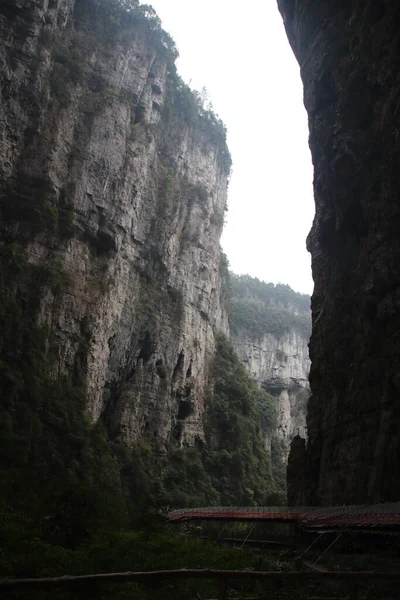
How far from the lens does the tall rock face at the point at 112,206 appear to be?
1240 inches

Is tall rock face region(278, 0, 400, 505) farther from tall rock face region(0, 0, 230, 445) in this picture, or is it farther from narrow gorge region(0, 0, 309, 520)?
tall rock face region(0, 0, 230, 445)

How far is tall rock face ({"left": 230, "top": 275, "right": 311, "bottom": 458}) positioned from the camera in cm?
7219

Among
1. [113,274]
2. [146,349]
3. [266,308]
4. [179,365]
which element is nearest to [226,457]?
[179,365]

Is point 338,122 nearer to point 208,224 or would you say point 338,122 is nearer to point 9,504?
point 9,504

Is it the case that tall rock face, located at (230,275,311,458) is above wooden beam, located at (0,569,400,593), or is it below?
above

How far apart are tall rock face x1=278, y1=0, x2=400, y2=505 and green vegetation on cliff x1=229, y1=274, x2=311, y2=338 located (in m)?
45.2

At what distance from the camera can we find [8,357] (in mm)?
26016

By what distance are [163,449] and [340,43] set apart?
2978 centimetres

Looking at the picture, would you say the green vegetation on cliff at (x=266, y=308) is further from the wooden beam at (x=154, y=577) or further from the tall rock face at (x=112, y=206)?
the wooden beam at (x=154, y=577)

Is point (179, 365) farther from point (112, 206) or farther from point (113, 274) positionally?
point (112, 206)

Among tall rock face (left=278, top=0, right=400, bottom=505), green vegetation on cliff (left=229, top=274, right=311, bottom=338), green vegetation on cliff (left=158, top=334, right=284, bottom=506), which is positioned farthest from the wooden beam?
green vegetation on cliff (left=229, top=274, right=311, bottom=338)

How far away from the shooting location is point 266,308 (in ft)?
264

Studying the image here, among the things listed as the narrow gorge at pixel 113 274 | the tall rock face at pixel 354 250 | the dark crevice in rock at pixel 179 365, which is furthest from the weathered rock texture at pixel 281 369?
the tall rock face at pixel 354 250

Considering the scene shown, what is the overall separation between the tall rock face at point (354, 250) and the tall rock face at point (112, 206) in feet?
52.7
